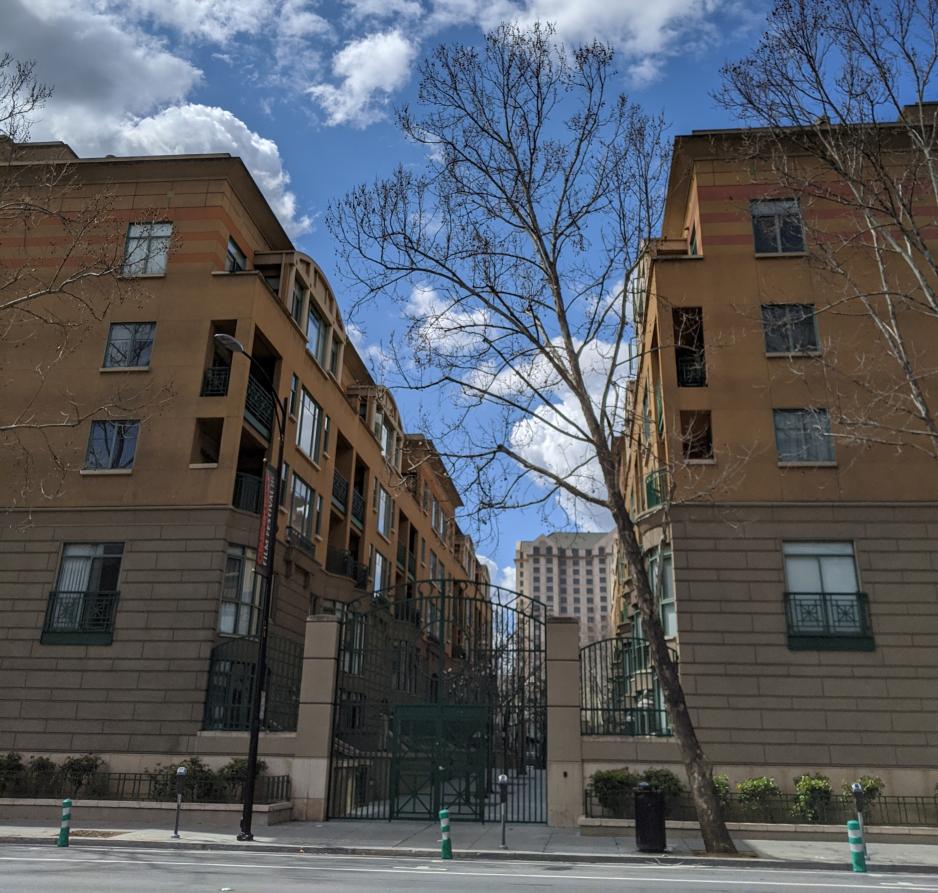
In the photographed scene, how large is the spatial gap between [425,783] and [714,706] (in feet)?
22.9

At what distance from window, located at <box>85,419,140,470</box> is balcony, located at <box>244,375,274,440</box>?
313 cm

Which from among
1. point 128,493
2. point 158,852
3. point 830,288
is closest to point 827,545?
point 830,288

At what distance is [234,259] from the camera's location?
89.1ft

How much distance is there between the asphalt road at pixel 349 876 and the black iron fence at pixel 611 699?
17.9 ft

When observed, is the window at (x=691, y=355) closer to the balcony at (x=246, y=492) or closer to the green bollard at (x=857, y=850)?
the green bollard at (x=857, y=850)

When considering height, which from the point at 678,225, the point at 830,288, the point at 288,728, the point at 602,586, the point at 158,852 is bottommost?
the point at 158,852

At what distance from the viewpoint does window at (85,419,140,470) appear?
77.2 ft

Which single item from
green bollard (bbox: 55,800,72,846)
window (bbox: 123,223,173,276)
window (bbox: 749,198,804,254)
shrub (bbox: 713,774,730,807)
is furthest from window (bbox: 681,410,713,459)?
window (bbox: 123,223,173,276)

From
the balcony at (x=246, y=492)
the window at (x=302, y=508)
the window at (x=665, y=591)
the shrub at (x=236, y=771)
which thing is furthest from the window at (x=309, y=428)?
the window at (x=665, y=591)

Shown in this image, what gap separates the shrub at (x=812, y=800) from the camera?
17.6m

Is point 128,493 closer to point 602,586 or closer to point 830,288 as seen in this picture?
point 830,288

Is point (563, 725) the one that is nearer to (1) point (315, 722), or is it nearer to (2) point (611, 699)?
(2) point (611, 699)

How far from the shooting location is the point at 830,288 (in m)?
23.0

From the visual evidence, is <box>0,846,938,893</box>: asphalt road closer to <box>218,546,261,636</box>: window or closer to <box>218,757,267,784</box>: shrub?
<box>218,757,267,784</box>: shrub
